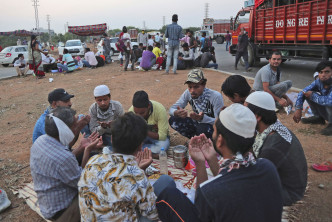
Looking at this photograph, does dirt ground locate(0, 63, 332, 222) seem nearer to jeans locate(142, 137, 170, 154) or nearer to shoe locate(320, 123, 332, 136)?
shoe locate(320, 123, 332, 136)

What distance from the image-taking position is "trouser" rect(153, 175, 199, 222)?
194cm

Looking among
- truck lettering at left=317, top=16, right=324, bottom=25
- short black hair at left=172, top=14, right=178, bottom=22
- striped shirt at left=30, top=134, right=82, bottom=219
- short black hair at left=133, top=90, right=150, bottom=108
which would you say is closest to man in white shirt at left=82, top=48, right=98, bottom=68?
short black hair at left=172, top=14, right=178, bottom=22

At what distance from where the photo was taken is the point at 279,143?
2107 millimetres

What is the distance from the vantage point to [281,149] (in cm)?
210

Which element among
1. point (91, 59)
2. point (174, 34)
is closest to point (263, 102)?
point (174, 34)

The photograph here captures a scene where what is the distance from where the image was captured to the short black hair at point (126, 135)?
188 centimetres

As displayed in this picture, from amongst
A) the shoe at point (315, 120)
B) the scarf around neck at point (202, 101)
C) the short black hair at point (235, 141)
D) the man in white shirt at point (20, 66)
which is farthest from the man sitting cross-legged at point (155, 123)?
the man in white shirt at point (20, 66)

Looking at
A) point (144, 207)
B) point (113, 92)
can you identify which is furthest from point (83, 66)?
point (144, 207)

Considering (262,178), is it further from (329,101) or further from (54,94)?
(329,101)

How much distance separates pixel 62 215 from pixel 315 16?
372 inches

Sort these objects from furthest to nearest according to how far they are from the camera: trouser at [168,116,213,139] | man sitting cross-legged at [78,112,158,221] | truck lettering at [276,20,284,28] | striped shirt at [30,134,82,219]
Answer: truck lettering at [276,20,284,28], trouser at [168,116,213,139], striped shirt at [30,134,82,219], man sitting cross-legged at [78,112,158,221]

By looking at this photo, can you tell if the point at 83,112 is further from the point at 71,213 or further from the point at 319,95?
the point at 319,95

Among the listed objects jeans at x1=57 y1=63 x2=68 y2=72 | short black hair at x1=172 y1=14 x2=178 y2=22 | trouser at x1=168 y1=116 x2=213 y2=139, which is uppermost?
short black hair at x1=172 y1=14 x2=178 y2=22

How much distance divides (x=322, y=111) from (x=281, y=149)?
3314 millimetres
